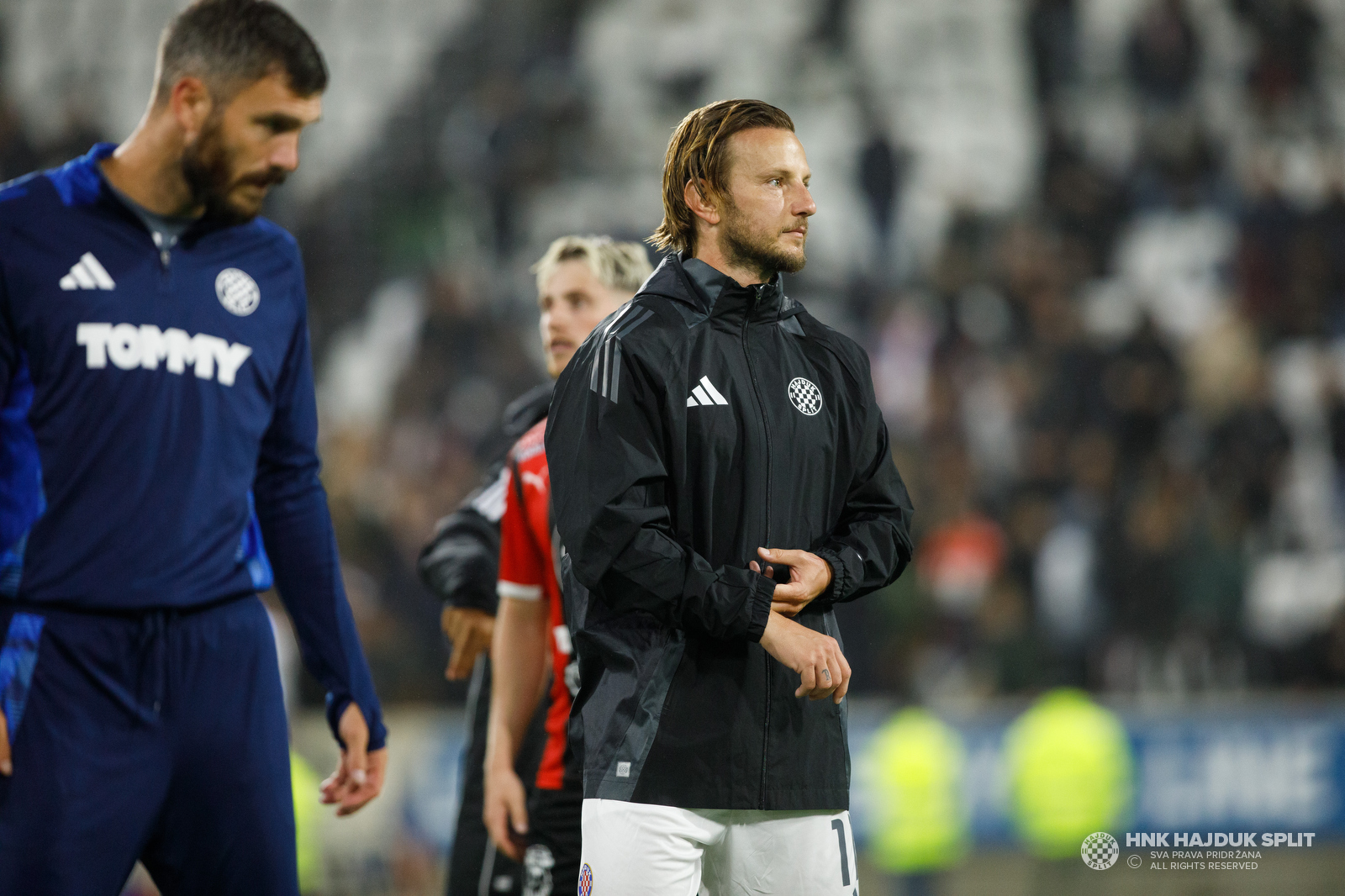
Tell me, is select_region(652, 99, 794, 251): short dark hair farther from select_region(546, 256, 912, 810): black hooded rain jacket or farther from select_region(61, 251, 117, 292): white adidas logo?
select_region(61, 251, 117, 292): white adidas logo

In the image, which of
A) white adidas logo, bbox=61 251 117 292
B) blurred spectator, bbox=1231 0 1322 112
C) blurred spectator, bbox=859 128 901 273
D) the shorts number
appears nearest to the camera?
white adidas logo, bbox=61 251 117 292

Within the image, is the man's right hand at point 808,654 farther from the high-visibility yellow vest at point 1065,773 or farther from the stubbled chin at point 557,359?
the high-visibility yellow vest at point 1065,773

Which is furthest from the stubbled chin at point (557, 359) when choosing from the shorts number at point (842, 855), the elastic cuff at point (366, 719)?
the shorts number at point (842, 855)

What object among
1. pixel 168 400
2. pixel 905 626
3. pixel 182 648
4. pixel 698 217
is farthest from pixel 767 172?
pixel 905 626

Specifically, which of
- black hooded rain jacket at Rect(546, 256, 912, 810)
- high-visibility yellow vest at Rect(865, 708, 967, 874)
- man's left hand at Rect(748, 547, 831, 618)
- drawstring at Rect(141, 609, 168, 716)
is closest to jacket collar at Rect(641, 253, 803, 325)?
black hooded rain jacket at Rect(546, 256, 912, 810)

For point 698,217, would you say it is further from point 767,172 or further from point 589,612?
point 589,612

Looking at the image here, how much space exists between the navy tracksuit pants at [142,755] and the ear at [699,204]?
3.83 feet

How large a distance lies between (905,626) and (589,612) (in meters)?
6.61

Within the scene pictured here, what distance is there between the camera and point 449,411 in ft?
34.3

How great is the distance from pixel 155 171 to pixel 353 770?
3.95 ft

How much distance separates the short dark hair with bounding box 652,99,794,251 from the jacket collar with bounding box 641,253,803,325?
0.39ft

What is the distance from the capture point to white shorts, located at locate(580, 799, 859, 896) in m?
2.45

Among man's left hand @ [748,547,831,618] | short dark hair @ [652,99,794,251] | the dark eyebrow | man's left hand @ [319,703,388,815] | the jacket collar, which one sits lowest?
man's left hand @ [319,703,388,815]

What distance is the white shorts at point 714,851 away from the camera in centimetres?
245
